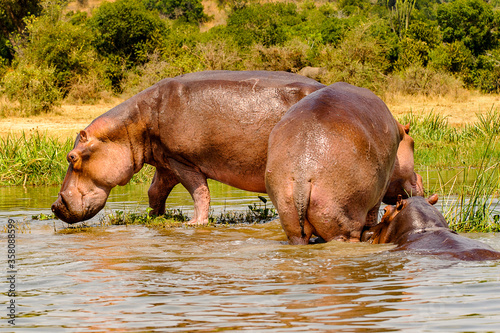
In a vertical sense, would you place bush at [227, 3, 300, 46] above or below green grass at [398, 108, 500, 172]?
above

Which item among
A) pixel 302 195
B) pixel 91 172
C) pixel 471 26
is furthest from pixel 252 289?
pixel 471 26

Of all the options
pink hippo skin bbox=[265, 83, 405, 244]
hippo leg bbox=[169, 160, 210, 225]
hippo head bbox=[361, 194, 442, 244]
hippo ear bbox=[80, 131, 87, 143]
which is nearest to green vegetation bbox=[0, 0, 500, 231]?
hippo leg bbox=[169, 160, 210, 225]

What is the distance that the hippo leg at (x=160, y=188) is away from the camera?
6.71 meters

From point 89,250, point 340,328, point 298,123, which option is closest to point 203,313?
point 340,328

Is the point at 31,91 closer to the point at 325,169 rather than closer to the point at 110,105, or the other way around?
the point at 110,105

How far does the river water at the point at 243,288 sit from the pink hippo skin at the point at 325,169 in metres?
0.17

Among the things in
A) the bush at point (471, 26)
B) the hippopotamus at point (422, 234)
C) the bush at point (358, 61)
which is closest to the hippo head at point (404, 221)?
the hippopotamus at point (422, 234)

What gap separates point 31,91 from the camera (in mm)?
17297

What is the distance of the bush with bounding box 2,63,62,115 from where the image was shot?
16938 mm

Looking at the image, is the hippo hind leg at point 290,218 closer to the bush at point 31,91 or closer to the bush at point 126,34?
the bush at point 31,91

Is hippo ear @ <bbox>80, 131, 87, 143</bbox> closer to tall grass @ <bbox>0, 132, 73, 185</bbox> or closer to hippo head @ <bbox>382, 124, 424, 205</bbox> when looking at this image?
hippo head @ <bbox>382, 124, 424, 205</bbox>

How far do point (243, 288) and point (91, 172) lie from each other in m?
3.03

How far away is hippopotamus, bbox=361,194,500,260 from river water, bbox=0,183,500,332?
127mm

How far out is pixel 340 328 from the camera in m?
2.70
